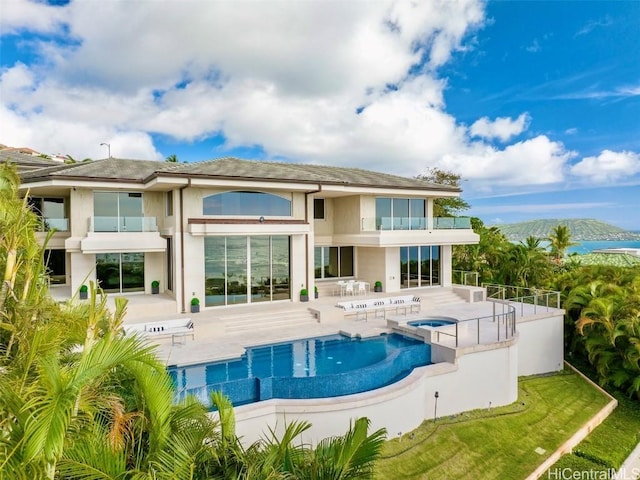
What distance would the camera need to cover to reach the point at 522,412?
51.1 feet

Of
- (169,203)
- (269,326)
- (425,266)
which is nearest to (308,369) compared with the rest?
(269,326)

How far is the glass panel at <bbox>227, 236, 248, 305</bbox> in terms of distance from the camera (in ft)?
73.3

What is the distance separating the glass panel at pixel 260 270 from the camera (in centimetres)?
2302

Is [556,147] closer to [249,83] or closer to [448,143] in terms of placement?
[448,143]

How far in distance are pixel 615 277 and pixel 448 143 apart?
26722 mm

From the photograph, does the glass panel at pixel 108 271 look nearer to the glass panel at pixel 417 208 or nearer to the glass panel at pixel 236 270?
the glass panel at pixel 236 270

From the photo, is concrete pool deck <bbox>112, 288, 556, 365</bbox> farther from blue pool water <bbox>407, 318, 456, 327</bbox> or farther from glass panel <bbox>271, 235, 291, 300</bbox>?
glass panel <bbox>271, 235, 291, 300</bbox>

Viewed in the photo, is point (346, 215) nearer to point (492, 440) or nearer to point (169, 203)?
point (169, 203)

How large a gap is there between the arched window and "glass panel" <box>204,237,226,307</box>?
1.68 metres

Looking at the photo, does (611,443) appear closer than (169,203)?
Yes

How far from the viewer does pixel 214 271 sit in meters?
22.0

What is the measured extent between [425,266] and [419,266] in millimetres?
571

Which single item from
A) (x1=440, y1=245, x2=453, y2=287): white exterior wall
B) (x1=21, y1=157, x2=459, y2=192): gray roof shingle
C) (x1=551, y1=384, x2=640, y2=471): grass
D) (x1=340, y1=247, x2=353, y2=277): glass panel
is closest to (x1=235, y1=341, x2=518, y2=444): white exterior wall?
(x1=551, y1=384, x2=640, y2=471): grass

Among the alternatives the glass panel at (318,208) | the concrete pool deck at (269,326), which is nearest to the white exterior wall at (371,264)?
the glass panel at (318,208)
